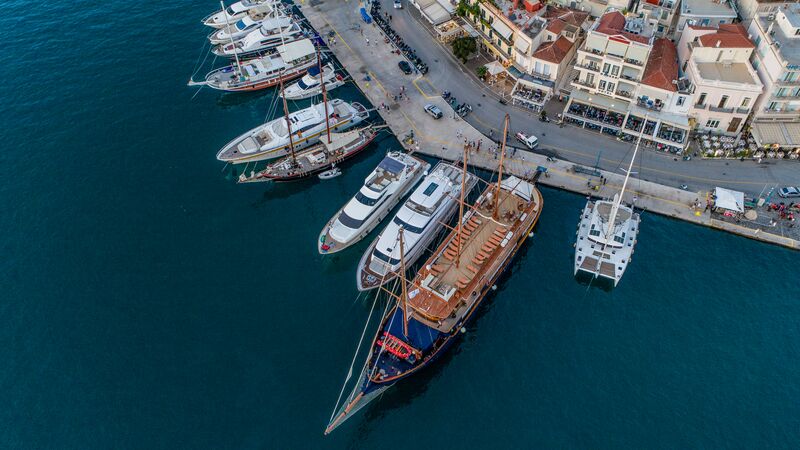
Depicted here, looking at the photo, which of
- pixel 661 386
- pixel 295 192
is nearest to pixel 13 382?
pixel 295 192

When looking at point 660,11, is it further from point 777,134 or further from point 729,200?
point 729,200

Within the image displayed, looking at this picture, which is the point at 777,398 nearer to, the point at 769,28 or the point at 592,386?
the point at 592,386

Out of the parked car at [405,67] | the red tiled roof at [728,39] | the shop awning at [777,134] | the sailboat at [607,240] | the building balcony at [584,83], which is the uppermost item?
the red tiled roof at [728,39]

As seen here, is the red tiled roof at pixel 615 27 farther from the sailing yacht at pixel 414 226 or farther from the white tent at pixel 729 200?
the sailing yacht at pixel 414 226

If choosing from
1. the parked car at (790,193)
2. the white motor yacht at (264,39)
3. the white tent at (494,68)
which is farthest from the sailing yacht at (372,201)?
the parked car at (790,193)

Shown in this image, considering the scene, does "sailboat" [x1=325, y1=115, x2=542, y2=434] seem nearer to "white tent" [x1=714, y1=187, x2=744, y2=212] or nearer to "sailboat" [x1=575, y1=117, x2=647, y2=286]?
"sailboat" [x1=575, y1=117, x2=647, y2=286]

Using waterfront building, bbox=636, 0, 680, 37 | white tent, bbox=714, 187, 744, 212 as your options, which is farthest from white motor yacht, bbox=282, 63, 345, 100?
white tent, bbox=714, 187, 744, 212

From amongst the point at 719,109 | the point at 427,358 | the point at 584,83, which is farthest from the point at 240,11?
the point at 719,109
